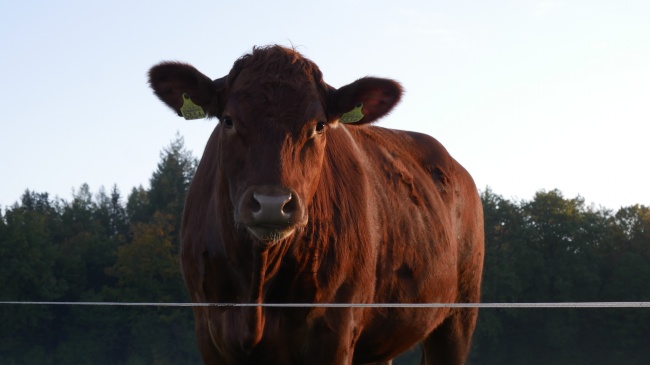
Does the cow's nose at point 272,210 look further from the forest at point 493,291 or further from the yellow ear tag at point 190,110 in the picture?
the forest at point 493,291

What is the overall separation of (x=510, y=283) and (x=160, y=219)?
23410 mm

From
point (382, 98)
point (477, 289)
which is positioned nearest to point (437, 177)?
point (477, 289)

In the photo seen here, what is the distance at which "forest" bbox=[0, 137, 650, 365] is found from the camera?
61719mm

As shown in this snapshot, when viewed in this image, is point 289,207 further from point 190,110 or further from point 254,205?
point 190,110

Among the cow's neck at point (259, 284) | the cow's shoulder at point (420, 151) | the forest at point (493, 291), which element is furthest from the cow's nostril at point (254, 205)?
the forest at point (493, 291)

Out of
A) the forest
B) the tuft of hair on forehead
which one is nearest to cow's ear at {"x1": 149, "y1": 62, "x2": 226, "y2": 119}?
the tuft of hair on forehead

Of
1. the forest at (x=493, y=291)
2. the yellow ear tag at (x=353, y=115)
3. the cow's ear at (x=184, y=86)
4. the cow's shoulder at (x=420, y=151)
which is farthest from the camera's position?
the forest at (x=493, y=291)

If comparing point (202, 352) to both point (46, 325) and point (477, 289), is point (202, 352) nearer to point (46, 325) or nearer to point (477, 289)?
point (477, 289)

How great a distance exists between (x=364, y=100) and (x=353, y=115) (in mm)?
132

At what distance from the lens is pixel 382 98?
23.7ft

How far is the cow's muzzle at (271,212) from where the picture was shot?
18.2 ft

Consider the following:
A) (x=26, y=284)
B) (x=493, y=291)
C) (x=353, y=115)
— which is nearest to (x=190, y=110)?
(x=353, y=115)

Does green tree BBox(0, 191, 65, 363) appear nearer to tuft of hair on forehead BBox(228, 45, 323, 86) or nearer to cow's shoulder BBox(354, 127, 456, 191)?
cow's shoulder BBox(354, 127, 456, 191)

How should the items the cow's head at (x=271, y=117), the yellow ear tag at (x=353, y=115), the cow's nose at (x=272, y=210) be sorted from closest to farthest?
the cow's nose at (x=272, y=210), the cow's head at (x=271, y=117), the yellow ear tag at (x=353, y=115)
